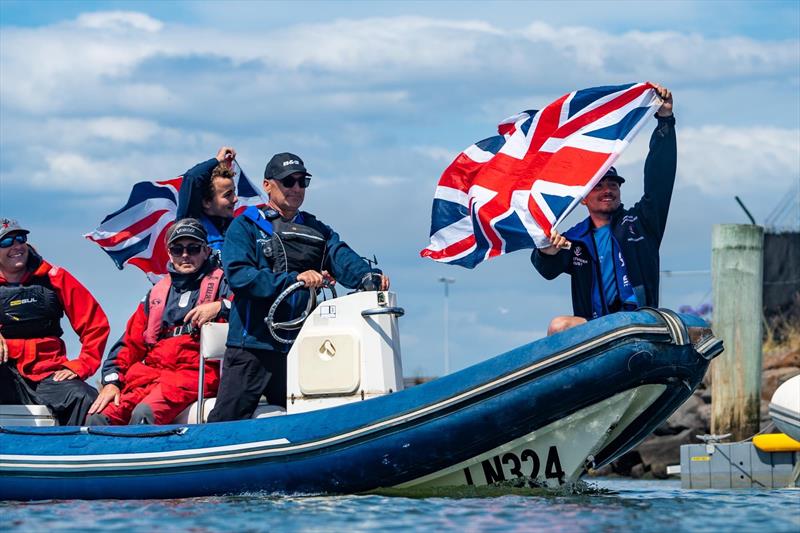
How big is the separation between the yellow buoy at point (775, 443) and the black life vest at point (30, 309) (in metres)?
7.12

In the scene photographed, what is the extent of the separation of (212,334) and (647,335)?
2.76m

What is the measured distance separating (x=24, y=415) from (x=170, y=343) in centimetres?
126

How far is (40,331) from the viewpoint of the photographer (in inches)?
418

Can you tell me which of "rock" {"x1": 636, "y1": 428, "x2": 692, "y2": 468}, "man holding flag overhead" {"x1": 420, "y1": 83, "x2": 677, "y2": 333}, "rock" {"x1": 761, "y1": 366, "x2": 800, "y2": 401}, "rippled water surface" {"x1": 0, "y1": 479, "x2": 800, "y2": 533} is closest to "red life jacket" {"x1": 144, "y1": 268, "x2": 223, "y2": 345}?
"rippled water surface" {"x1": 0, "y1": 479, "x2": 800, "y2": 533}

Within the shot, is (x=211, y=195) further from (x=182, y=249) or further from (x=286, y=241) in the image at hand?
(x=286, y=241)

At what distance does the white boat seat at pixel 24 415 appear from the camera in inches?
413

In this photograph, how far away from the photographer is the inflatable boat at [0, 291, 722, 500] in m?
8.88

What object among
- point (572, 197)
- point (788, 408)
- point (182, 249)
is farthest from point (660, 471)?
point (182, 249)

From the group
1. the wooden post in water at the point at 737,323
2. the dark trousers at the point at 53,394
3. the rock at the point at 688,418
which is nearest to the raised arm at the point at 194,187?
the dark trousers at the point at 53,394

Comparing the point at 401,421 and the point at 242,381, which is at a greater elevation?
the point at 242,381

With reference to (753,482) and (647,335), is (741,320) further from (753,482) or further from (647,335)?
(647,335)

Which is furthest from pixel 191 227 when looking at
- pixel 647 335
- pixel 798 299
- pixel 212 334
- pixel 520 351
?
pixel 798 299

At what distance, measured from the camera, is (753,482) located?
1466 centimetres

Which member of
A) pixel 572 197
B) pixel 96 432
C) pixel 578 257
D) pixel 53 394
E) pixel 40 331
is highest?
pixel 572 197
